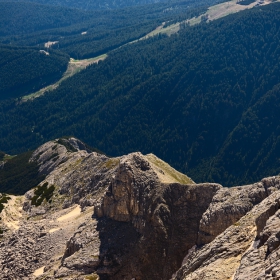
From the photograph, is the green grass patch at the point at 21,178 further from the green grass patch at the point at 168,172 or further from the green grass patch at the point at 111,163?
the green grass patch at the point at 168,172

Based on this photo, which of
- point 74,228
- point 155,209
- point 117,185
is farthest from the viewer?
point 74,228

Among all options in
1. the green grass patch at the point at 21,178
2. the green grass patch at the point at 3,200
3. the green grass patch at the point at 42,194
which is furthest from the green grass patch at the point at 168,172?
the green grass patch at the point at 21,178

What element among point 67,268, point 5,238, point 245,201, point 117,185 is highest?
point 245,201

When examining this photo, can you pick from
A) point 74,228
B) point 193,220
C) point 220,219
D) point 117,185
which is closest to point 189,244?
point 193,220

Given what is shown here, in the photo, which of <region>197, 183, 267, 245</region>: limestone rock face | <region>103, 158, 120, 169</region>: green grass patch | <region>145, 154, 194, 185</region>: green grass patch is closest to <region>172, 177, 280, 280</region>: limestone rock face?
<region>197, 183, 267, 245</region>: limestone rock face

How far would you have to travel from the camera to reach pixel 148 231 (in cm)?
6738

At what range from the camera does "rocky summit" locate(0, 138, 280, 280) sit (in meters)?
42.7

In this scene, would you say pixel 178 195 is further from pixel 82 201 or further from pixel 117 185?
pixel 82 201

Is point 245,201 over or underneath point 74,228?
over

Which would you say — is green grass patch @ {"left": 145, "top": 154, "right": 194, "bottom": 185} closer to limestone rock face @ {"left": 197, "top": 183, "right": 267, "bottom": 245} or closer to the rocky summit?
the rocky summit

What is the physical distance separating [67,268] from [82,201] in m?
25.8

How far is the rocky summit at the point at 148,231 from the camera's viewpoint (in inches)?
1679

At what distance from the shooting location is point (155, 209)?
68.1m

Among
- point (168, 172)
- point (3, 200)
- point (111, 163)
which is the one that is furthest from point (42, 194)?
point (168, 172)
